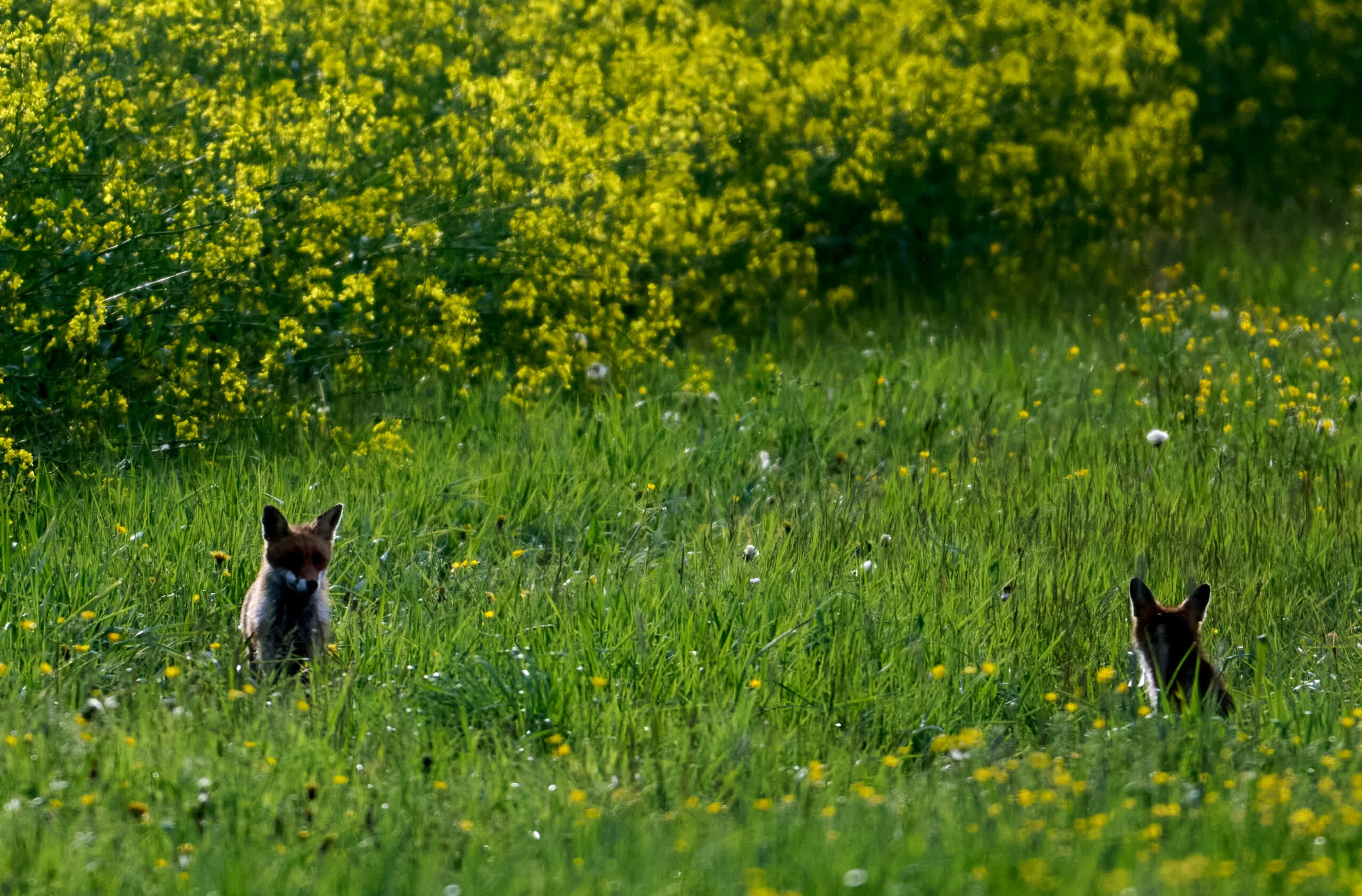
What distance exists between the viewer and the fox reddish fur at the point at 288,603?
221 inches

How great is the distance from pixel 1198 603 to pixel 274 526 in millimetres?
3493

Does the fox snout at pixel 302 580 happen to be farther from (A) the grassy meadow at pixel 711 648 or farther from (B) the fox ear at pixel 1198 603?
(B) the fox ear at pixel 1198 603

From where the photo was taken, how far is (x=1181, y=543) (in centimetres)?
712

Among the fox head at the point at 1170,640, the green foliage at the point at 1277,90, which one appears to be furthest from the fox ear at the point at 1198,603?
the green foliage at the point at 1277,90

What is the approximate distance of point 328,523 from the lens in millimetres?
5992

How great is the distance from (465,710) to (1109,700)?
2191 mm

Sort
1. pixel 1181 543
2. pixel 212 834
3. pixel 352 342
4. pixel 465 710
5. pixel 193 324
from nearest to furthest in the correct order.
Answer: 1. pixel 212 834
2. pixel 465 710
3. pixel 1181 543
4. pixel 193 324
5. pixel 352 342

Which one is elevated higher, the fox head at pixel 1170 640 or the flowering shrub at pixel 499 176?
the flowering shrub at pixel 499 176

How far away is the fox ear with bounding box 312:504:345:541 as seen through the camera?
235 inches

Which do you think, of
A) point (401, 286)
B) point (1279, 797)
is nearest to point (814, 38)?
point (401, 286)

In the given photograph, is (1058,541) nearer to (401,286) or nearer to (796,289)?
(401,286)

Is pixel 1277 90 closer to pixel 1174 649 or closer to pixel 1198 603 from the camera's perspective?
pixel 1198 603

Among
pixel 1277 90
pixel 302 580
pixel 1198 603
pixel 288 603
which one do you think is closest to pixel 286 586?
pixel 288 603

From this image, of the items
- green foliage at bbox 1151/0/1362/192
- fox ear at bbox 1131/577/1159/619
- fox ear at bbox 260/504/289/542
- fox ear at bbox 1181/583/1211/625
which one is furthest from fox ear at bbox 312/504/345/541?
green foliage at bbox 1151/0/1362/192
